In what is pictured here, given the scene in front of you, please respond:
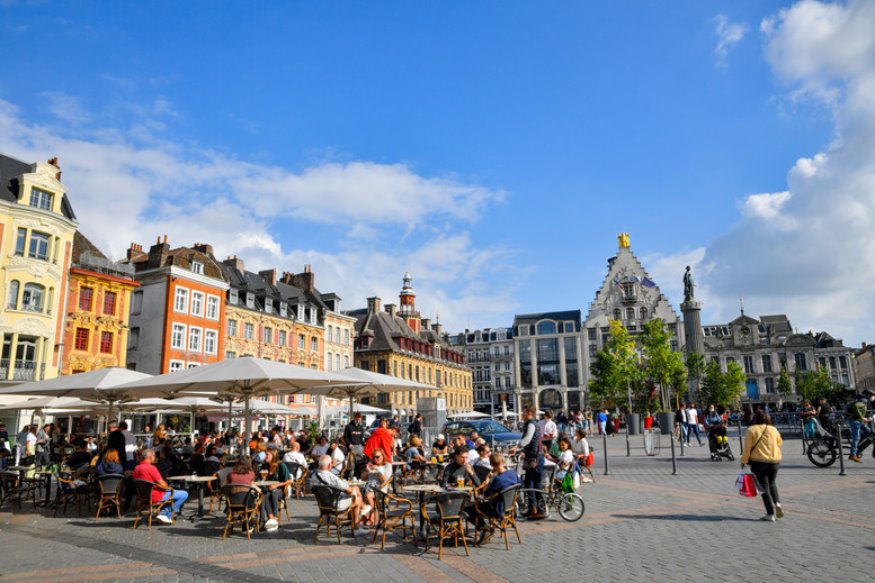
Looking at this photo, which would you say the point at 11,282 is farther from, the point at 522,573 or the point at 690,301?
the point at 690,301

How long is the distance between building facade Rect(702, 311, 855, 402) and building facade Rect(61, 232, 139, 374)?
67.8 m

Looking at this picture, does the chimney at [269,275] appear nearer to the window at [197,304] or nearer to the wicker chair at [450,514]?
the window at [197,304]

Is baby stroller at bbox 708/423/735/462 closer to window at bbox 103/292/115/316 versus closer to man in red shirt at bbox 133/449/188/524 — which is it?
man in red shirt at bbox 133/449/188/524

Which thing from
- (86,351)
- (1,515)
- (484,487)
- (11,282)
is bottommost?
(1,515)

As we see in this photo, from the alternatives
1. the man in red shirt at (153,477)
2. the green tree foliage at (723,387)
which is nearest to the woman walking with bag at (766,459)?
the man in red shirt at (153,477)

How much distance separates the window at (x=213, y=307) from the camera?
39781 mm

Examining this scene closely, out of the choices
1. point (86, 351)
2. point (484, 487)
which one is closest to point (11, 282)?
point (86, 351)

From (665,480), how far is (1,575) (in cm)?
1298

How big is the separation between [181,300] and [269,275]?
495 inches

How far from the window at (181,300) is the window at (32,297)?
7.54m

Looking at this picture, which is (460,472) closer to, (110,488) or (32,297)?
(110,488)

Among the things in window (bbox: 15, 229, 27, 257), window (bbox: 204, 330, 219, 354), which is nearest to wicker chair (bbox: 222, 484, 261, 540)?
window (bbox: 15, 229, 27, 257)

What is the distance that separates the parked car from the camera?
21797mm

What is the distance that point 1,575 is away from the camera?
23.0 ft
